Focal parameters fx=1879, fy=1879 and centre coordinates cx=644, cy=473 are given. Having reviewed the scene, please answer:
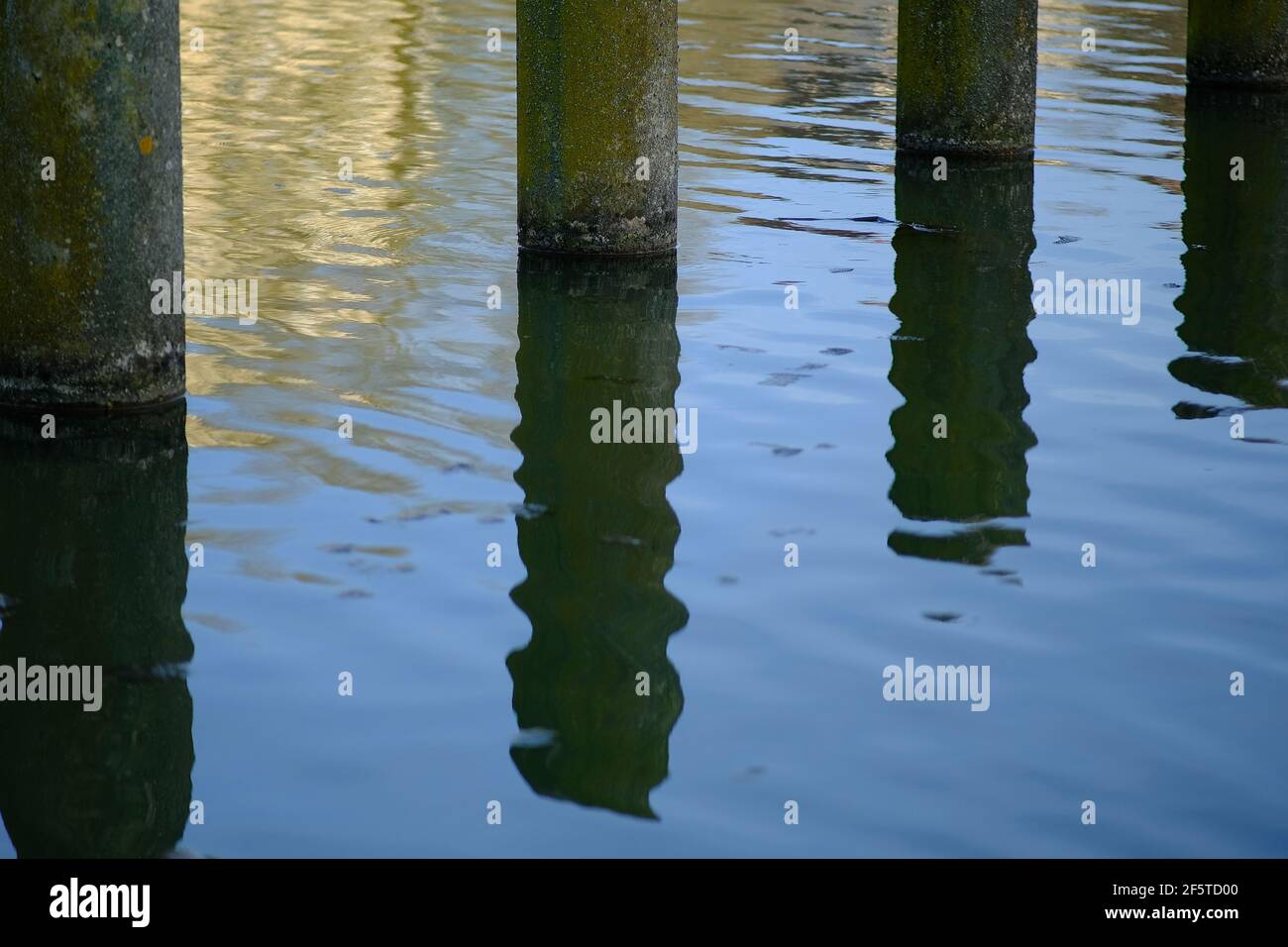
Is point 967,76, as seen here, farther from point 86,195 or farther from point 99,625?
point 99,625

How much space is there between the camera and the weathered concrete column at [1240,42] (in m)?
14.5

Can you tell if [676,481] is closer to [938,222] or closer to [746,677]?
[746,677]

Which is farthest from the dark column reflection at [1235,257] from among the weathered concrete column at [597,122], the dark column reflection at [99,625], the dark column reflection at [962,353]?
the dark column reflection at [99,625]

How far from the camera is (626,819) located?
4125 millimetres

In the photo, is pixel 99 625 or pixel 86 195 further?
pixel 86 195

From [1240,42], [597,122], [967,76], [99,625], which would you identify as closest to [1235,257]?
[967,76]

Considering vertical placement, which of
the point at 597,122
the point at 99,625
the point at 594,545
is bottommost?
the point at 99,625

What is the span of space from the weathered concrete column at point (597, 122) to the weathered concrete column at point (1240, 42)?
744 cm

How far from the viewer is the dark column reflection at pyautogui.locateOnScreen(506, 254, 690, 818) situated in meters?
4.46

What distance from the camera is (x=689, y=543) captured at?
571 centimetres

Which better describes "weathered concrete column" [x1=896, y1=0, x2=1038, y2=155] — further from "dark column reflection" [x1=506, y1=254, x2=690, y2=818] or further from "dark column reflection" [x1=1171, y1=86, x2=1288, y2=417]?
"dark column reflection" [x1=506, y1=254, x2=690, y2=818]

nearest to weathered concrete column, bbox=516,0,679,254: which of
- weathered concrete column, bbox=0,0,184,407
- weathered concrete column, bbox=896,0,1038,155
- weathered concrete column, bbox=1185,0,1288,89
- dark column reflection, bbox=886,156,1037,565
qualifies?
dark column reflection, bbox=886,156,1037,565

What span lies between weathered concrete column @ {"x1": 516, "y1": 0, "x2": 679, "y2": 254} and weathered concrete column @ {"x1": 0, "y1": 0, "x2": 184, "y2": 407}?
2.28 meters

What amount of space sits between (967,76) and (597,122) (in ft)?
11.8
